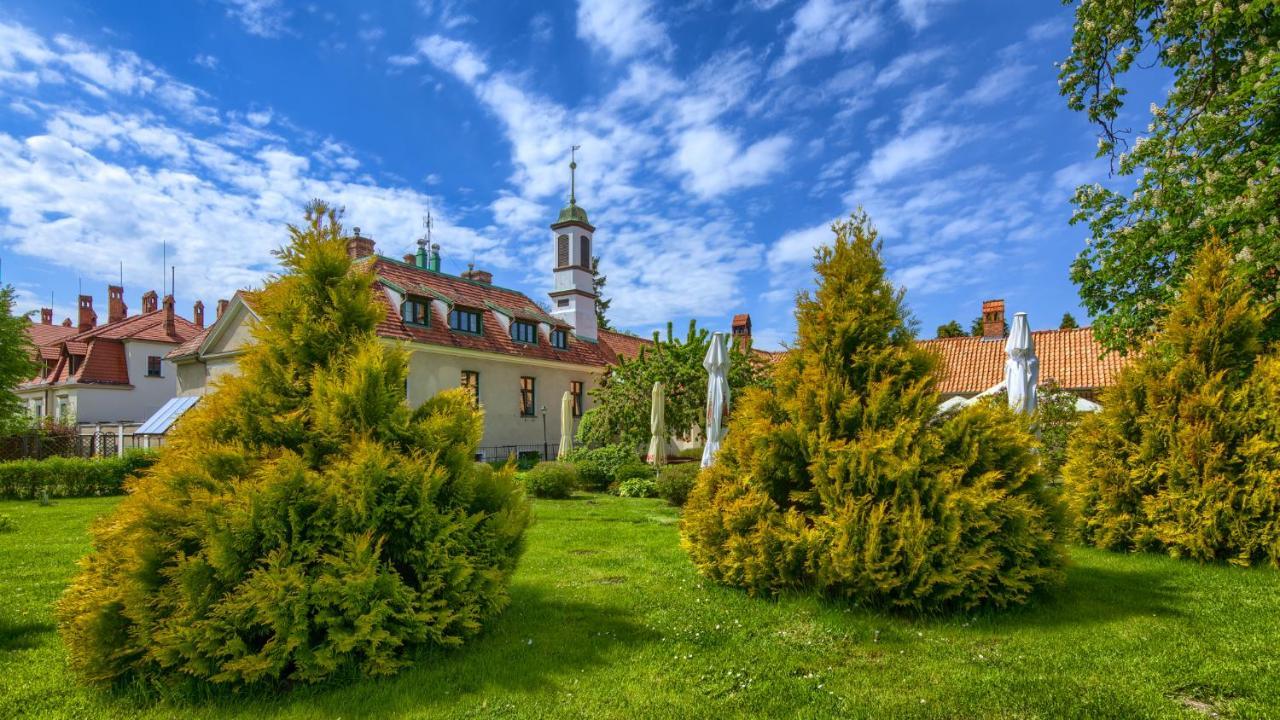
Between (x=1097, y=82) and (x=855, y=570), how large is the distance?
41.4 feet

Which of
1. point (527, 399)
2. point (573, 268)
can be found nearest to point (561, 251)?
point (573, 268)

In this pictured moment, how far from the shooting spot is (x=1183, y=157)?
10.7 m

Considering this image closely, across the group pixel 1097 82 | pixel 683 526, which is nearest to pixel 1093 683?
pixel 683 526

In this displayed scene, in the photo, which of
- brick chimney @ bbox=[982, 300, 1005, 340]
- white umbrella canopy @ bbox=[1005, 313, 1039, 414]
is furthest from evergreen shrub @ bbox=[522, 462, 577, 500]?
brick chimney @ bbox=[982, 300, 1005, 340]

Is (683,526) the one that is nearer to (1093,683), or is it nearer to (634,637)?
(634,637)

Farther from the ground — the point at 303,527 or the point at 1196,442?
the point at 1196,442

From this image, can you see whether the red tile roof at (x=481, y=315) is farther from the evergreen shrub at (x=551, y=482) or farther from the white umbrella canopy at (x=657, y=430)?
the white umbrella canopy at (x=657, y=430)

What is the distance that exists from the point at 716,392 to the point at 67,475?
640 inches

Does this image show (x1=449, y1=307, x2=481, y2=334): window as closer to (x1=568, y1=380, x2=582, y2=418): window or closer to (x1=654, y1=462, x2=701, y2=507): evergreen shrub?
(x1=568, y1=380, x2=582, y2=418): window

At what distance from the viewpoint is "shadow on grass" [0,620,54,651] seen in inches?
Result: 200

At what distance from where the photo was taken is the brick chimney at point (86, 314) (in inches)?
1656

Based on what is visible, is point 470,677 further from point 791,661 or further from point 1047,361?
point 1047,361

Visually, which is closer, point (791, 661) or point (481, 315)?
point (791, 661)

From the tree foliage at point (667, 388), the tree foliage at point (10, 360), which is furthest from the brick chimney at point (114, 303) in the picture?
the tree foliage at point (667, 388)
